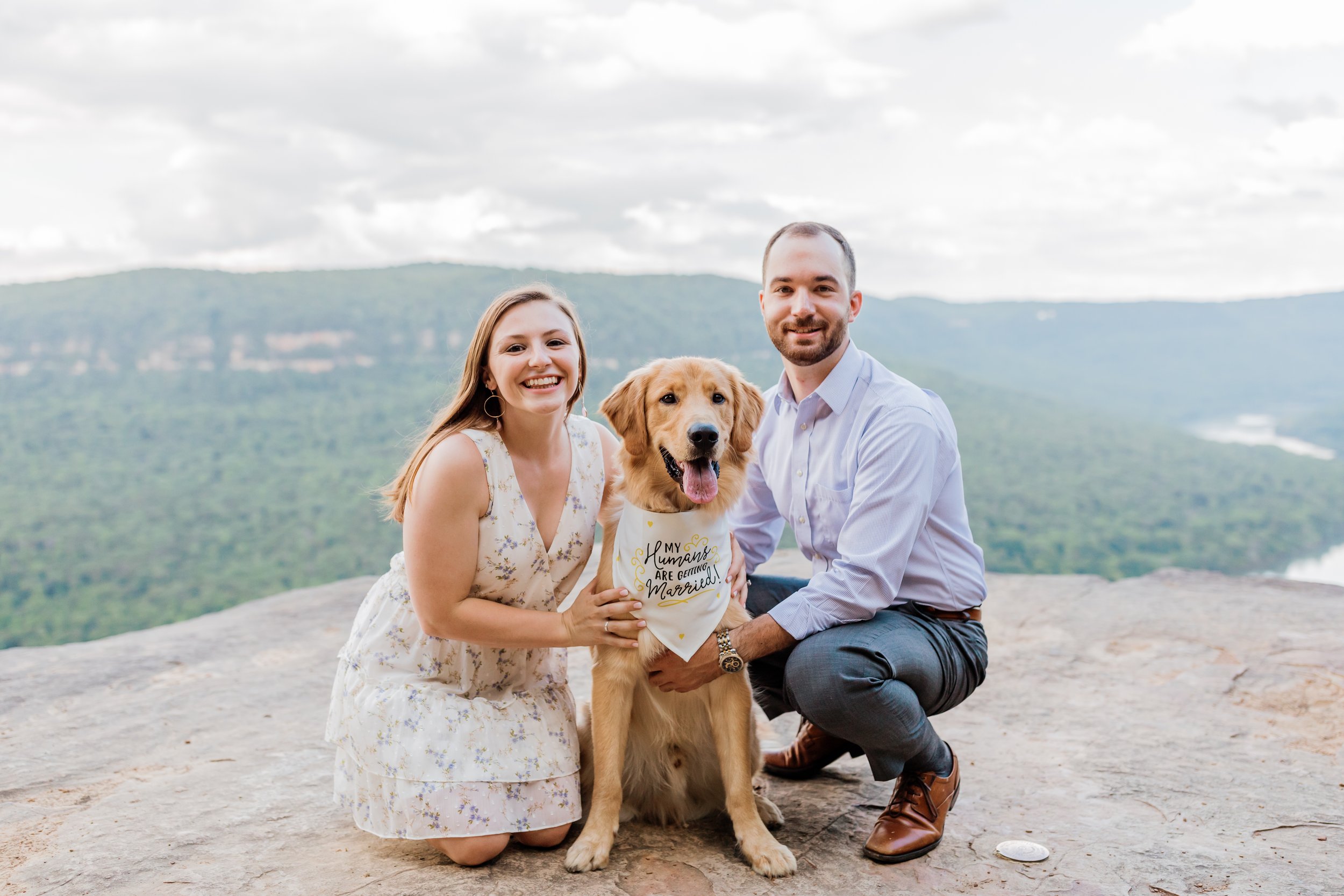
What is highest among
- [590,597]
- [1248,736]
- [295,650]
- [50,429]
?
[590,597]

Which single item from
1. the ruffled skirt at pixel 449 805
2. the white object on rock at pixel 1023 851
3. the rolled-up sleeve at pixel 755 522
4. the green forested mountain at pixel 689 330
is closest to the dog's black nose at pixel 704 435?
the rolled-up sleeve at pixel 755 522

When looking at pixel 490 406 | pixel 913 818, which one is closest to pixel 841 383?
pixel 490 406

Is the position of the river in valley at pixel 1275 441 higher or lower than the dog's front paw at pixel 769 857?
lower

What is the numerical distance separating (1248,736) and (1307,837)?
1.29 meters

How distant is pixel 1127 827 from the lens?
11.4ft

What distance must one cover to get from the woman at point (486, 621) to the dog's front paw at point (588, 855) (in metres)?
0.18

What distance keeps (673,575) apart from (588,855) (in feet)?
3.18

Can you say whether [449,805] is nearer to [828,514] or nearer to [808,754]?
[808,754]

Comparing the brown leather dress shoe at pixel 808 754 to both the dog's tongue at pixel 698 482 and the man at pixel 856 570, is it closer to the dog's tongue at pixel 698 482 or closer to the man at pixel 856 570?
the man at pixel 856 570

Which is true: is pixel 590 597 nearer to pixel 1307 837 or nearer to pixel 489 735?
pixel 489 735

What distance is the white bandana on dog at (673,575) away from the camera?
3146 millimetres

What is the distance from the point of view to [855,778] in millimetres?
4035

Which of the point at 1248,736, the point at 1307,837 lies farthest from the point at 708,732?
the point at 1248,736

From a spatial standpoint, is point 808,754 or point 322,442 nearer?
point 808,754
